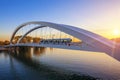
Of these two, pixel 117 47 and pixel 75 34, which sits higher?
pixel 75 34

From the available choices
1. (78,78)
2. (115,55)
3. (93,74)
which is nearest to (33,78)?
(78,78)

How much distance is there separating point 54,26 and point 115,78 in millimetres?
10960

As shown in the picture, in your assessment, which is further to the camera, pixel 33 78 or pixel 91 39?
pixel 33 78

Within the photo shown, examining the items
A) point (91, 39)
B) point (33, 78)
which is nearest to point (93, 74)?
point (91, 39)

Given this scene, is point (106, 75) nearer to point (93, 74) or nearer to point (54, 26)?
point (93, 74)

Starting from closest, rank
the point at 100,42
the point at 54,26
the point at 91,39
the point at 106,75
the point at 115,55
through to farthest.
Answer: the point at 115,55
the point at 100,42
the point at 91,39
the point at 106,75
the point at 54,26

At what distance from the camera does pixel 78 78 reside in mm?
17812

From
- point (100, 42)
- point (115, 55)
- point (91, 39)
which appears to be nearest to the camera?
point (115, 55)

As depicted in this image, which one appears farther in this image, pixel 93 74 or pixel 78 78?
pixel 93 74

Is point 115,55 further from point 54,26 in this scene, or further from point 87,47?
point 54,26

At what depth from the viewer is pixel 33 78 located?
739 inches

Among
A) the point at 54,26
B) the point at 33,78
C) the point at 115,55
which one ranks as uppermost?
the point at 54,26

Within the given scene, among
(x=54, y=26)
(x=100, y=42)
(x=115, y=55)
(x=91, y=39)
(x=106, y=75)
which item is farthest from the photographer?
(x=54, y=26)

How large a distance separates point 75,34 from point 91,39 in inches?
102
